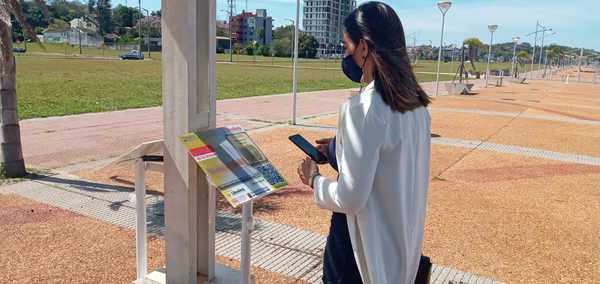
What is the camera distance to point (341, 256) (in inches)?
78.8

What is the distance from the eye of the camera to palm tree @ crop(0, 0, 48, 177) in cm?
557

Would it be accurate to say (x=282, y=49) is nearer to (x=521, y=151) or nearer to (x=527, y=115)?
(x=527, y=115)

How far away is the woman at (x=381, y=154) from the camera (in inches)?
64.5


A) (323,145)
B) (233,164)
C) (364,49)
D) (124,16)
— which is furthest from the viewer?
(124,16)

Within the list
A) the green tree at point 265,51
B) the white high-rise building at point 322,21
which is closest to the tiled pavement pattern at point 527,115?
the white high-rise building at point 322,21

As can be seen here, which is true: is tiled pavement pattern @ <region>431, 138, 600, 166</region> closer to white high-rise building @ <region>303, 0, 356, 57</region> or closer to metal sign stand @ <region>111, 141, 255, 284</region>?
metal sign stand @ <region>111, 141, 255, 284</region>

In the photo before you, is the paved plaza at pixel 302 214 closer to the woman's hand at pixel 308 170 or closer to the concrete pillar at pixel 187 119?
the concrete pillar at pixel 187 119

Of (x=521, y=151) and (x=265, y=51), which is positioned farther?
(x=265, y=51)

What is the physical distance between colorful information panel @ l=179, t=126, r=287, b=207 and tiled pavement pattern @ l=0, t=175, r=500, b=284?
145 centimetres

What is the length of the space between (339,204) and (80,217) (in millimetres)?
3766

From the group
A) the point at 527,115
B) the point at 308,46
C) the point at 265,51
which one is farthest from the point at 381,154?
the point at 265,51

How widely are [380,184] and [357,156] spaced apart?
16cm

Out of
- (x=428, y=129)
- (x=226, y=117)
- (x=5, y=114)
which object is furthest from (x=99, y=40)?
(x=428, y=129)

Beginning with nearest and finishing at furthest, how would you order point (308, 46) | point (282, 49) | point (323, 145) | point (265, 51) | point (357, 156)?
point (357, 156) < point (323, 145) < point (308, 46) < point (282, 49) < point (265, 51)
